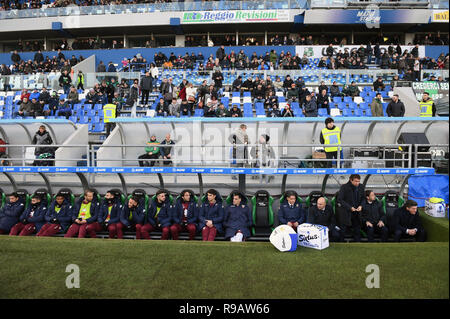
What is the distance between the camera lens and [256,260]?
6066 mm

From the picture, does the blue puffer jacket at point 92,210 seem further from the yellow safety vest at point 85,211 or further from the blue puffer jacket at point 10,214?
the blue puffer jacket at point 10,214

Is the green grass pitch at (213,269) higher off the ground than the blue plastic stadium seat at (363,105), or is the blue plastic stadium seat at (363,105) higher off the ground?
the blue plastic stadium seat at (363,105)

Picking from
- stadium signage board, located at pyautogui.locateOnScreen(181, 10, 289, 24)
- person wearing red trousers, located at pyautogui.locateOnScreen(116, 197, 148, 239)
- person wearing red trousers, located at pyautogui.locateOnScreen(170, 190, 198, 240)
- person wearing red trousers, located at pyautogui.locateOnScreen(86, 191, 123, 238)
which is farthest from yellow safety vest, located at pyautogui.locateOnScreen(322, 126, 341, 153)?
stadium signage board, located at pyautogui.locateOnScreen(181, 10, 289, 24)

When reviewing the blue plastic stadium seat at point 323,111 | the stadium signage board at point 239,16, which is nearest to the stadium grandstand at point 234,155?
the blue plastic stadium seat at point 323,111

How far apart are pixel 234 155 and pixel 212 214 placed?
8.73 ft

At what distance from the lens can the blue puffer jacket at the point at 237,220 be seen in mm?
8078

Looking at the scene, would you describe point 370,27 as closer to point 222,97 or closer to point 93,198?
point 222,97

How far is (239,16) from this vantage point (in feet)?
90.4

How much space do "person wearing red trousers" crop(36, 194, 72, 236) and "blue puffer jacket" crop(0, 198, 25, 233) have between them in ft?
2.55

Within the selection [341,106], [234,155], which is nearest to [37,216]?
[234,155]

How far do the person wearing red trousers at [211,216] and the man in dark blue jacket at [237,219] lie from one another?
0.48ft

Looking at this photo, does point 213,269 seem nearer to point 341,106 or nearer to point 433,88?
point 341,106

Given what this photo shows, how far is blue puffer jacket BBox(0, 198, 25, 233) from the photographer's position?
8.77 m
